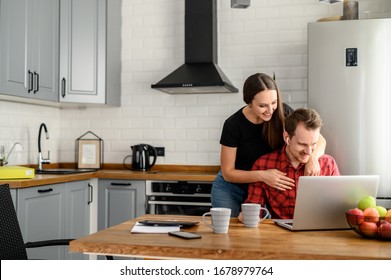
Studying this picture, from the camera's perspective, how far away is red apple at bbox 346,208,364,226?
1851 mm

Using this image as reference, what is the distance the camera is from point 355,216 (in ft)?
6.10

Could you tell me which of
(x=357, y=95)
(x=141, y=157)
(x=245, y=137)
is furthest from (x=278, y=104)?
(x=141, y=157)

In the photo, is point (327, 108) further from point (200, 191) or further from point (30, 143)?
point (30, 143)

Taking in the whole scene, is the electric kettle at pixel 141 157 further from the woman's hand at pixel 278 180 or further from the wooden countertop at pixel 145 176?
the woman's hand at pixel 278 180

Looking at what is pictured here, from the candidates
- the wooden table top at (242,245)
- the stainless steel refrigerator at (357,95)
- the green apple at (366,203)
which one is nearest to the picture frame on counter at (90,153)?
the stainless steel refrigerator at (357,95)

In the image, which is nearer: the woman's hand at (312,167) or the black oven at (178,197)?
the woman's hand at (312,167)

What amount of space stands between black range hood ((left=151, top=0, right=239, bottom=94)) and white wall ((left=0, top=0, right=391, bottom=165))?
183 millimetres

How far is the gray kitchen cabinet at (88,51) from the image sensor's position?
14.4 feet

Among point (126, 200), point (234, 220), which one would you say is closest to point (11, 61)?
point (126, 200)

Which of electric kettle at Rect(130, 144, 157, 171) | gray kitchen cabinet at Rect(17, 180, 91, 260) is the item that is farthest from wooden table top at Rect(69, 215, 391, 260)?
electric kettle at Rect(130, 144, 157, 171)

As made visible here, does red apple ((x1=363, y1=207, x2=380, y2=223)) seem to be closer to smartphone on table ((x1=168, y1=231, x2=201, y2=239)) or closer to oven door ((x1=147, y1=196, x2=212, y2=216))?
smartphone on table ((x1=168, y1=231, x2=201, y2=239))

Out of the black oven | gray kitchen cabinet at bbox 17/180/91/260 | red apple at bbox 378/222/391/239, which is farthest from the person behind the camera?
the black oven

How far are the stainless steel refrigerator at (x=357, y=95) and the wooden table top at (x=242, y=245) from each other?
1796mm

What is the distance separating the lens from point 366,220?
184 centimetres
